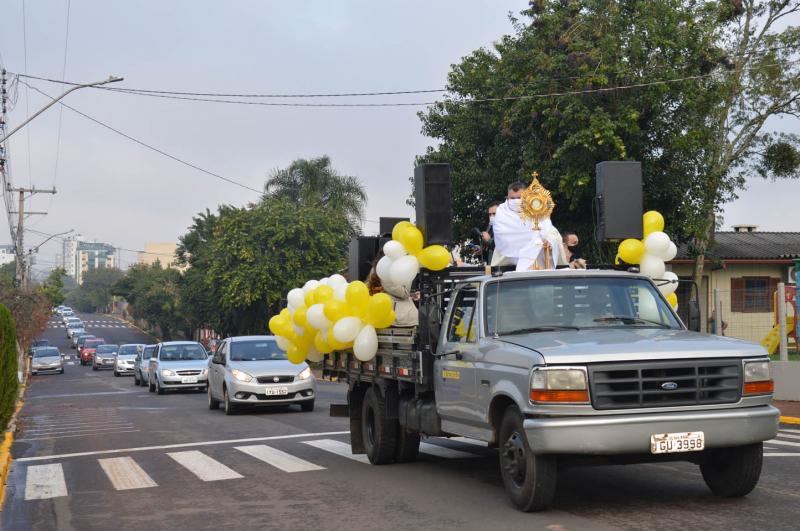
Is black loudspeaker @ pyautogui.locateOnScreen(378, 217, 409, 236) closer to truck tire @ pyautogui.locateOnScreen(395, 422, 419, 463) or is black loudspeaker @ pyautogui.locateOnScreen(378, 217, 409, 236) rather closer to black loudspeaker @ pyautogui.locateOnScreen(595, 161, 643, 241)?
truck tire @ pyautogui.locateOnScreen(395, 422, 419, 463)

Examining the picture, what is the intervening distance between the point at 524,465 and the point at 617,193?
3853mm

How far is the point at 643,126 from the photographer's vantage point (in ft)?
91.4

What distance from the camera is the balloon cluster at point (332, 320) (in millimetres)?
11023

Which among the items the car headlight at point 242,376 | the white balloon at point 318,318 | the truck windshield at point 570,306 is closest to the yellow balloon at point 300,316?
the white balloon at point 318,318

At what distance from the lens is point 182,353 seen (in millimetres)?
30547

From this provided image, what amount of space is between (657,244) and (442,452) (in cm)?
377

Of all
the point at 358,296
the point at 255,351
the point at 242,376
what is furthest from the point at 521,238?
the point at 255,351

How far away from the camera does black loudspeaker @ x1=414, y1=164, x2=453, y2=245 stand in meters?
10.8

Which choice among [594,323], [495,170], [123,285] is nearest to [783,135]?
[495,170]

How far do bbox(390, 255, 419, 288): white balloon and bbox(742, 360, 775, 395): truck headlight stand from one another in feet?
12.3

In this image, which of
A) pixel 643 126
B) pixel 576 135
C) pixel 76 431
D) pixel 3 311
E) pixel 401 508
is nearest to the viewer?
pixel 401 508

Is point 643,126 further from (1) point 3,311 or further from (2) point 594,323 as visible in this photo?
(2) point 594,323

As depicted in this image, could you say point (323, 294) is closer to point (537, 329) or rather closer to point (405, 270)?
Result: point (405, 270)

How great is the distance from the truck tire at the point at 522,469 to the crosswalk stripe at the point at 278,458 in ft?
12.1
